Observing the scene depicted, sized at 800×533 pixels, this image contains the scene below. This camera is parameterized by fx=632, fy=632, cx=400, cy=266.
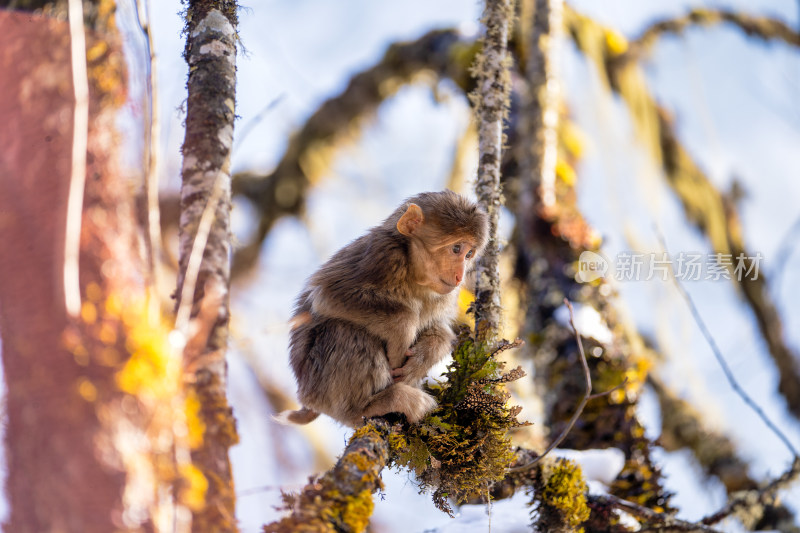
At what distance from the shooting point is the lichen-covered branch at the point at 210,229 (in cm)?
185

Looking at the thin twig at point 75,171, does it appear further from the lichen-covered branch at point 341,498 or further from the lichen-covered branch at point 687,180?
the lichen-covered branch at point 687,180

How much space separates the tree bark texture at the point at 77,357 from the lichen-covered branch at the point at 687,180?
23.6ft

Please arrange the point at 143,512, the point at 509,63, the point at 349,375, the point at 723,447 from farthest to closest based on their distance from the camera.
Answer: the point at 723,447
the point at 509,63
the point at 349,375
the point at 143,512

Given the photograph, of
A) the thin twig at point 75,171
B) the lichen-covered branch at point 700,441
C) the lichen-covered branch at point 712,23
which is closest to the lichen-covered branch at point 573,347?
the lichen-covered branch at point 700,441

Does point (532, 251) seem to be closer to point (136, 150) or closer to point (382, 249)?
point (382, 249)

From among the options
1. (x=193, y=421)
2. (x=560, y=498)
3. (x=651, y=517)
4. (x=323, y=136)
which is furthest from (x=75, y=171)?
(x=323, y=136)

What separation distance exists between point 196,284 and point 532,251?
180 inches

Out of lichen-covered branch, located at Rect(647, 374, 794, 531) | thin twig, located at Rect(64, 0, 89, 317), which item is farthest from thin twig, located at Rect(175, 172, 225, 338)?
lichen-covered branch, located at Rect(647, 374, 794, 531)

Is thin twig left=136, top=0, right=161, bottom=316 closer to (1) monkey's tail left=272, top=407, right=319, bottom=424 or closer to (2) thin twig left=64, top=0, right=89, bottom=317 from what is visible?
(2) thin twig left=64, top=0, right=89, bottom=317

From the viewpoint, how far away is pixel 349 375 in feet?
9.68

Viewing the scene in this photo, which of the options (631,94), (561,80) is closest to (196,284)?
(561,80)

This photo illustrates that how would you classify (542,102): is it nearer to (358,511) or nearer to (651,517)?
(651,517)

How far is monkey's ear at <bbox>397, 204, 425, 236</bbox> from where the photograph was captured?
10.6ft

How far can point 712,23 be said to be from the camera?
854cm
